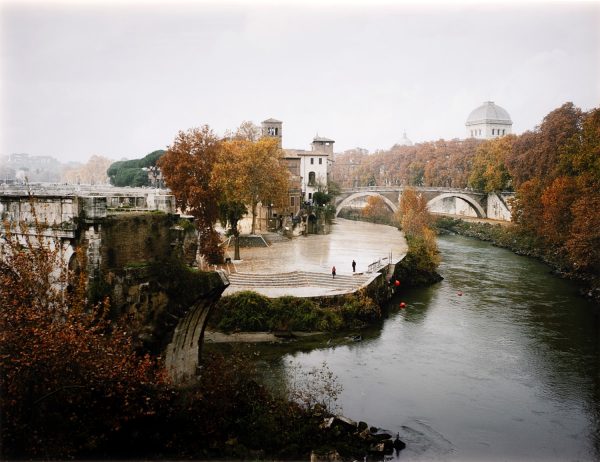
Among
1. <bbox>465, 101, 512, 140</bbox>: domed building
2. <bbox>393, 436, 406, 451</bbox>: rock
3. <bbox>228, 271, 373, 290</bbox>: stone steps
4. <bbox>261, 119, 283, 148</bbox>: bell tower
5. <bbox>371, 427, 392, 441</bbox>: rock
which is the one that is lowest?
<bbox>393, 436, 406, 451</bbox>: rock

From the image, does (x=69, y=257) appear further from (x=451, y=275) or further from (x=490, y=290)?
(x=451, y=275)

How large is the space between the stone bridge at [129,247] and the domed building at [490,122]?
374 ft

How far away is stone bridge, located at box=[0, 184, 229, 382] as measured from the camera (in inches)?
537

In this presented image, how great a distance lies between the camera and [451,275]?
3791 centimetres

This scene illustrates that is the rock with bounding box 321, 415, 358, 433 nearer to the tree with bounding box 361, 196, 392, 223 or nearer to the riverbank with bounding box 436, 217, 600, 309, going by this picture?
the riverbank with bounding box 436, 217, 600, 309

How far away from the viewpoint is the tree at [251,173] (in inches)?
1282

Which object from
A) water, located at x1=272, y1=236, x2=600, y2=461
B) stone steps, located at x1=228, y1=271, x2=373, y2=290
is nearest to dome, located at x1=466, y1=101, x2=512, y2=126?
water, located at x1=272, y1=236, x2=600, y2=461

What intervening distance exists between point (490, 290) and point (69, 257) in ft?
83.2

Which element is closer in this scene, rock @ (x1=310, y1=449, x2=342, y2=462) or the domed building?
rock @ (x1=310, y1=449, x2=342, y2=462)

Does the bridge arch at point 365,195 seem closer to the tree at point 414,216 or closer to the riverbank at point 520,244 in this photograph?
the riverbank at point 520,244

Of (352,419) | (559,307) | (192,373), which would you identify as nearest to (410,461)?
(352,419)

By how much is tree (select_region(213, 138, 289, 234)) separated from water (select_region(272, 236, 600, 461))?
1129 cm

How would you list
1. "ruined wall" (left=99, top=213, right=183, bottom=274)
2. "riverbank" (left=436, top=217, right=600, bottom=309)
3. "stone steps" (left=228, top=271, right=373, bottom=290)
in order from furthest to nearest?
"riverbank" (left=436, top=217, right=600, bottom=309), "stone steps" (left=228, top=271, right=373, bottom=290), "ruined wall" (left=99, top=213, right=183, bottom=274)

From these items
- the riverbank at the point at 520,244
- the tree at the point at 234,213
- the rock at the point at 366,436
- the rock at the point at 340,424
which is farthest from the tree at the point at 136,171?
the rock at the point at 366,436
